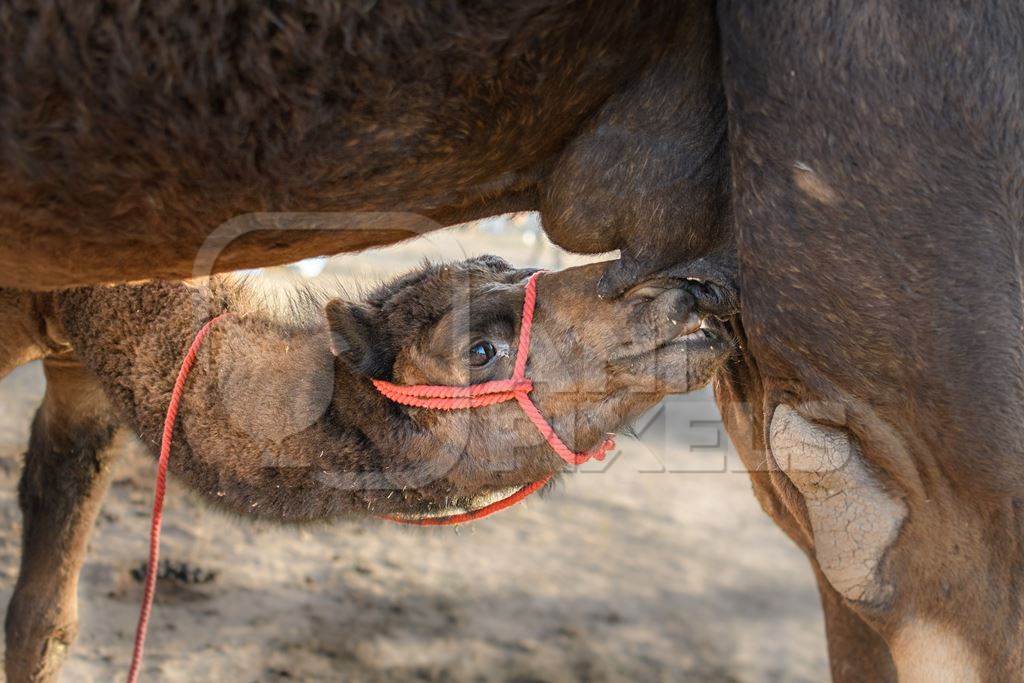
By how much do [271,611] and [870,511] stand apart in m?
3.16

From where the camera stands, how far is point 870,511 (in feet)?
8.55

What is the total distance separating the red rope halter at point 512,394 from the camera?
304 centimetres

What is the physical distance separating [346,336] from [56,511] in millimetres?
1685

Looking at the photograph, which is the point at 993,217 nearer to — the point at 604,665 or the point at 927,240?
the point at 927,240

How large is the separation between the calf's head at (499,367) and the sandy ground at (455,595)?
30.6 inches

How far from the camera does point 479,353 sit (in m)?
3.09

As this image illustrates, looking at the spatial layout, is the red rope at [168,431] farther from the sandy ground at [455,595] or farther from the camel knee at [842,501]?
the camel knee at [842,501]

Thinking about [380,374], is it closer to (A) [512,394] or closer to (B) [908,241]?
(A) [512,394]

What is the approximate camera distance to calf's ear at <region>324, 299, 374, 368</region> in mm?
3088

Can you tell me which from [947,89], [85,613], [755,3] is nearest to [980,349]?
[947,89]

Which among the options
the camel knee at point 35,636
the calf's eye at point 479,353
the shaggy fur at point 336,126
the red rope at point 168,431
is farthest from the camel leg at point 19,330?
the calf's eye at point 479,353

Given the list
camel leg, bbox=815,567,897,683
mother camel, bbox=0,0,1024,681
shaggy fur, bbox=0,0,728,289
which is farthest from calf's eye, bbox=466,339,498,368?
camel leg, bbox=815,567,897,683

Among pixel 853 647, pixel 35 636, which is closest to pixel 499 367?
pixel 853 647

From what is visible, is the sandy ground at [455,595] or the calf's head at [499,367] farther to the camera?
the sandy ground at [455,595]
